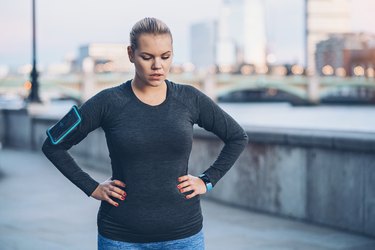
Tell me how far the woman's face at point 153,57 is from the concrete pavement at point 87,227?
12.8 ft

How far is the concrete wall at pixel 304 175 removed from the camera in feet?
23.0

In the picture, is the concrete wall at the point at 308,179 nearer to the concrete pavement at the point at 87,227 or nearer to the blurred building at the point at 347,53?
the concrete pavement at the point at 87,227

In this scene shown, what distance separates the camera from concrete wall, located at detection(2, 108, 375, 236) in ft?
23.0

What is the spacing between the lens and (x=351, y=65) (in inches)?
5837

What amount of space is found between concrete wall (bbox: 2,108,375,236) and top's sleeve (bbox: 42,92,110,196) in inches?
175

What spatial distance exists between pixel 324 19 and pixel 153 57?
179276 millimetres

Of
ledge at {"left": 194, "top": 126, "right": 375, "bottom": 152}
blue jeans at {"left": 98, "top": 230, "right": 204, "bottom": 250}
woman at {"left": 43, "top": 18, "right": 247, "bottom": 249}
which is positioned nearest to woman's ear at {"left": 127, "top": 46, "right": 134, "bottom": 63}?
woman at {"left": 43, "top": 18, "right": 247, "bottom": 249}

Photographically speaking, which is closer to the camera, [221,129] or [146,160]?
[146,160]

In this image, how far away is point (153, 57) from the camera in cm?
269

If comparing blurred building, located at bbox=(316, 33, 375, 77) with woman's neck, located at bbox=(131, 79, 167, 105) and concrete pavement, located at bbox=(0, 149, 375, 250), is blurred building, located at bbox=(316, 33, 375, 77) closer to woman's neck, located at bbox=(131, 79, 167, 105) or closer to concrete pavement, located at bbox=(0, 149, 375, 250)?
concrete pavement, located at bbox=(0, 149, 375, 250)

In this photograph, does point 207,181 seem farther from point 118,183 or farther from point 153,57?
point 153,57

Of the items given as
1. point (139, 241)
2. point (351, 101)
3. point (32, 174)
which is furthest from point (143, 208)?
point (351, 101)

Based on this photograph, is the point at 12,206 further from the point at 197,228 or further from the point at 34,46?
the point at 34,46

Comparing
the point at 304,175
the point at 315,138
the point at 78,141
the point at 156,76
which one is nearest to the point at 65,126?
the point at 78,141
